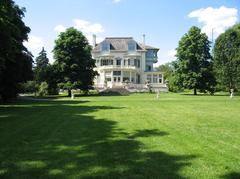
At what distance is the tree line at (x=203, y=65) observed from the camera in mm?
58184

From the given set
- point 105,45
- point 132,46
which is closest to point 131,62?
point 132,46

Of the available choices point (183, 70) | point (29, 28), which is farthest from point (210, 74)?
point (29, 28)

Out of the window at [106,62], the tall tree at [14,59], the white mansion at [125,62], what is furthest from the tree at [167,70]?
the tall tree at [14,59]

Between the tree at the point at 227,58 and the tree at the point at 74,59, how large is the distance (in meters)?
23.4

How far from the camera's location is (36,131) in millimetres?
11406

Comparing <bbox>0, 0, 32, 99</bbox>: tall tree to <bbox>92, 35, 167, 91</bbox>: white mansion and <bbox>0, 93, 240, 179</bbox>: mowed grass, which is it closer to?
<bbox>0, 93, 240, 179</bbox>: mowed grass

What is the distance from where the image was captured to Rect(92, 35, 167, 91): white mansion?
249 ft

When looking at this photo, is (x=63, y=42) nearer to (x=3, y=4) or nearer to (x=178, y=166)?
(x=3, y=4)

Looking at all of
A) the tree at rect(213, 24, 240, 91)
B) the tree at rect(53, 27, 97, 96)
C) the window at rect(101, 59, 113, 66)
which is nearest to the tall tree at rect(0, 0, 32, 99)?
the tree at rect(53, 27, 97, 96)

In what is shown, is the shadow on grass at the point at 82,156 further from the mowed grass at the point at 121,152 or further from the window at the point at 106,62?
the window at the point at 106,62

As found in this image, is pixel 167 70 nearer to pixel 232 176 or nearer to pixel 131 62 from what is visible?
pixel 131 62

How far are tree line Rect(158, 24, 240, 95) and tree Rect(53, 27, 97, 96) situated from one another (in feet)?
51.0

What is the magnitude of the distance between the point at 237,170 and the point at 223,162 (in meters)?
0.62

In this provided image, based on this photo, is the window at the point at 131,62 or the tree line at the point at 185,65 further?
the window at the point at 131,62
